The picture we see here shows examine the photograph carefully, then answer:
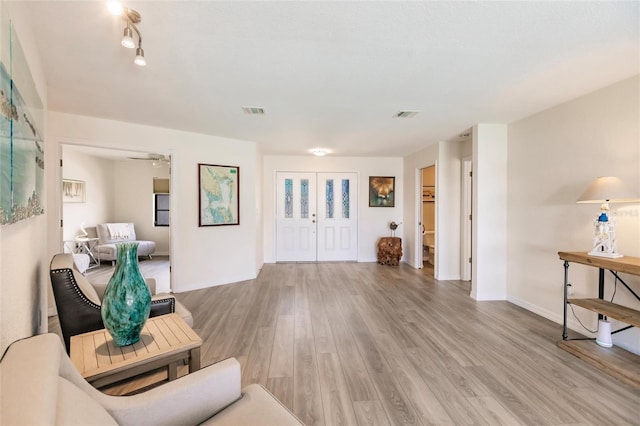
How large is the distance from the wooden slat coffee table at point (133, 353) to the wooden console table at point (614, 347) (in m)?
2.93

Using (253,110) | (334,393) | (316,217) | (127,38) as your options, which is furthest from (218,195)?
(334,393)

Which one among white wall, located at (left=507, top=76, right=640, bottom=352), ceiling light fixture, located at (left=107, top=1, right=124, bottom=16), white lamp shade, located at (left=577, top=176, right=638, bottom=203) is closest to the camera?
ceiling light fixture, located at (left=107, top=1, right=124, bottom=16)

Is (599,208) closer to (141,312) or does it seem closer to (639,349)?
(639,349)

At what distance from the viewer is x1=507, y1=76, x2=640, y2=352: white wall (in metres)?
2.40

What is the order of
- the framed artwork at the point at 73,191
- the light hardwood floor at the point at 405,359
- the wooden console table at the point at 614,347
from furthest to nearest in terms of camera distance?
the framed artwork at the point at 73,191 → the wooden console table at the point at 614,347 → the light hardwood floor at the point at 405,359

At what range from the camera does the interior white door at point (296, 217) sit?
6.11 metres

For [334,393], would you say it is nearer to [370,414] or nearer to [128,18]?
[370,414]

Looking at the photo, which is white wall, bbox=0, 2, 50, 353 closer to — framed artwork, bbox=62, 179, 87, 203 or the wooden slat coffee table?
the wooden slat coffee table

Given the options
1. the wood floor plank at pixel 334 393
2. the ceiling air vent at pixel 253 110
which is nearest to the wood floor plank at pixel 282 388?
the wood floor plank at pixel 334 393

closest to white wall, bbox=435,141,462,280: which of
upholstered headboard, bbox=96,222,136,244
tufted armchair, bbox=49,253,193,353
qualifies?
tufted armchair, bbox=49,253,193,353

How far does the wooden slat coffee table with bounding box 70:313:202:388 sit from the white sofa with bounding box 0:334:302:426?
0.95 feet

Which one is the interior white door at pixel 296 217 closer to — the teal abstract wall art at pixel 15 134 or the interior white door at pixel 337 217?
the interior white door at pixel 337 217

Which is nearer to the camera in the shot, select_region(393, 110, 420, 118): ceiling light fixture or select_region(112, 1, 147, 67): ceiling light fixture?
select_region(112, 1, 147, 67): ceiling light fixture

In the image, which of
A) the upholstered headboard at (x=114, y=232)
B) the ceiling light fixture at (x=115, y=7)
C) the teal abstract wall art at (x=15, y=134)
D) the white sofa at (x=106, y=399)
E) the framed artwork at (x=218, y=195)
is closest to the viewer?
the white sofa at (x=106, y=399)
